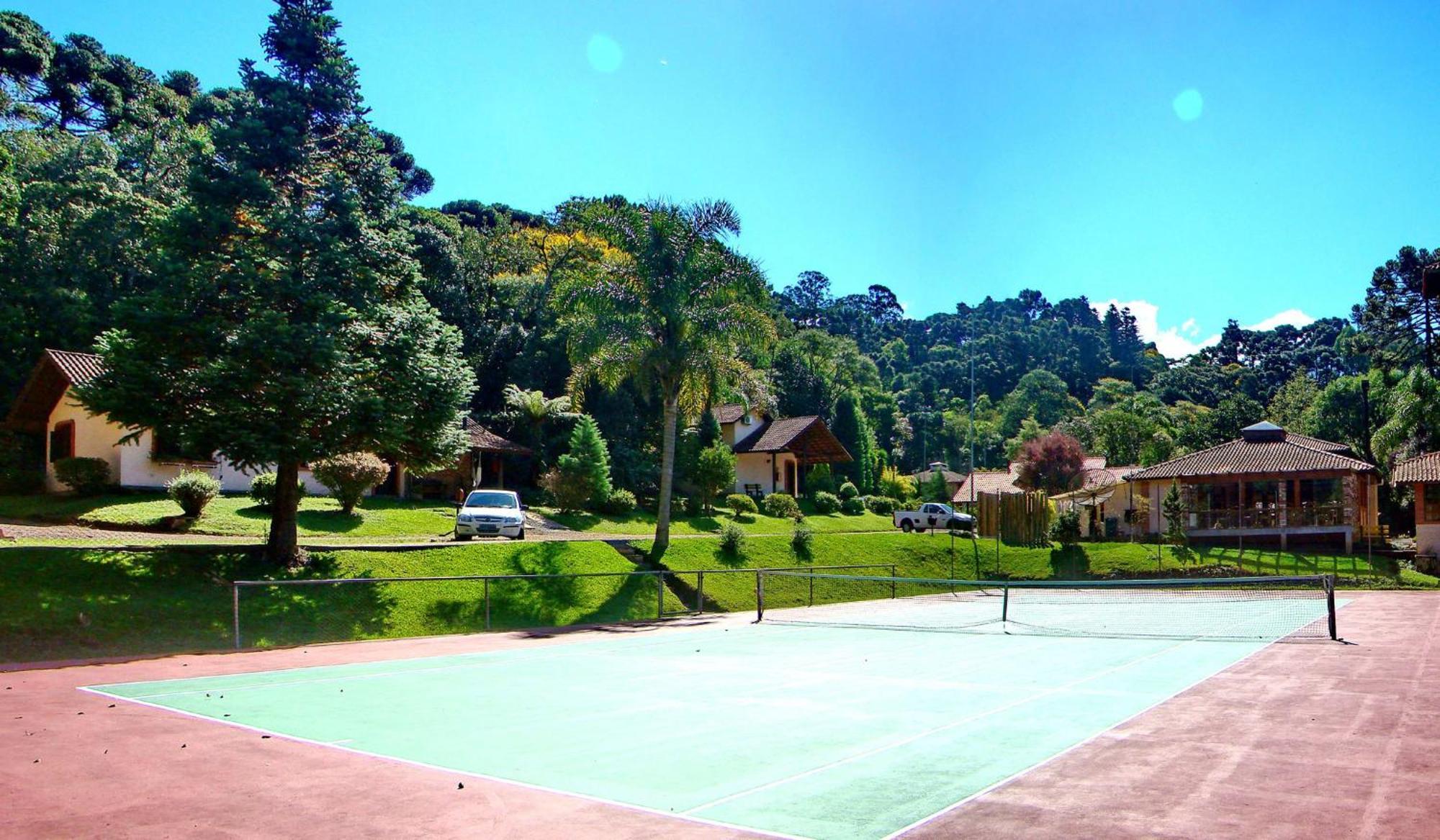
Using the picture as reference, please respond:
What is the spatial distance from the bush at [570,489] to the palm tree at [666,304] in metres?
10.4

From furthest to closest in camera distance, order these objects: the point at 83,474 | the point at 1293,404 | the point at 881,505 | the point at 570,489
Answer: the point at 1293,404, the point at 881,505, the point at 570,489, the point at 83,474

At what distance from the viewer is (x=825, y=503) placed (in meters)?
54.8

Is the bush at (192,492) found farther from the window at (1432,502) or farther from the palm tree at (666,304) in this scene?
the window at (1432,502)

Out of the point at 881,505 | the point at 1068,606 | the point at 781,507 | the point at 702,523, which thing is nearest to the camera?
the point at 1068,606

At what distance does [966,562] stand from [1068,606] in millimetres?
12466

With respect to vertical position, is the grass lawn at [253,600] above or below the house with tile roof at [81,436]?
below

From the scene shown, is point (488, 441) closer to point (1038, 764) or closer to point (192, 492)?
point (192, 492)

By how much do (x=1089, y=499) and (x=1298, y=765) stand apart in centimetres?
4744

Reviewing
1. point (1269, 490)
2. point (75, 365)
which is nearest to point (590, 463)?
point (75, 365)

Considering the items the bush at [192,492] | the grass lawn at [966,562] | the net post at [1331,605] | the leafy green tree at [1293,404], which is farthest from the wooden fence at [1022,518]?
the leafy green tree at [1293,404]

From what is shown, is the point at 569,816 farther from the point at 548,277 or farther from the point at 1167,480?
the point at 548,277

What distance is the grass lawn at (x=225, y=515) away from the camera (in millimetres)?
28703

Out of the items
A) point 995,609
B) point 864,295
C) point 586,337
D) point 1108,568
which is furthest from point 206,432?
point 864,295

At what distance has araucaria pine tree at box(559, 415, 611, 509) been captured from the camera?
4206 cm
